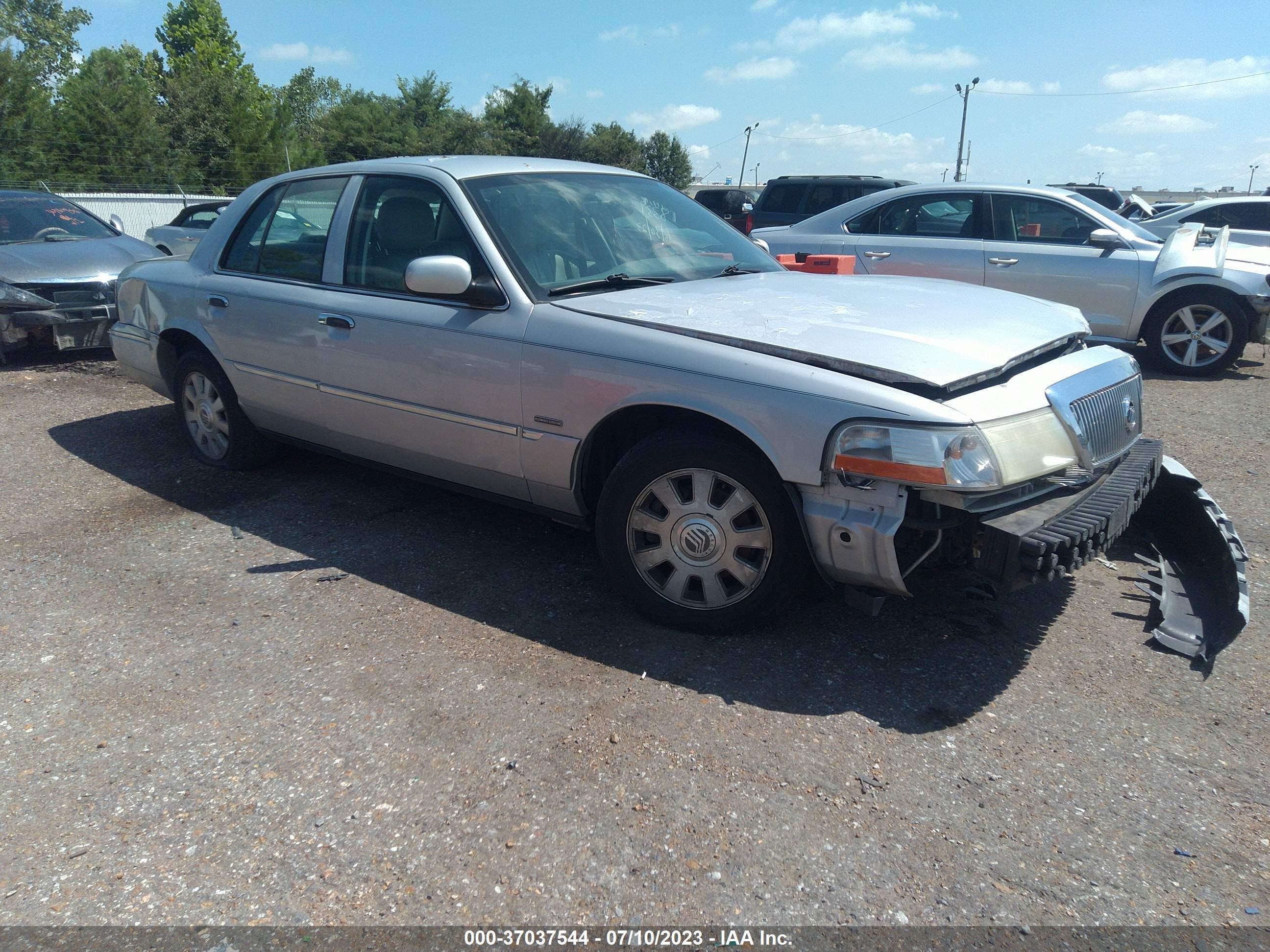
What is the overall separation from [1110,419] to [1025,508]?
2.35 ft

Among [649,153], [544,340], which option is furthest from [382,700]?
[649,153]

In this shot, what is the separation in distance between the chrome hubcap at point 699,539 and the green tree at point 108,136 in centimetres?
3362

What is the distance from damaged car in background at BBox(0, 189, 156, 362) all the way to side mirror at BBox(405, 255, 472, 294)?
6.17 meters

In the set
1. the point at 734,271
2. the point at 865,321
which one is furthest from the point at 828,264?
the point at 865,321

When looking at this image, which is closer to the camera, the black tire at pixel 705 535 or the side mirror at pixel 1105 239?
the black tire at pixel 705 535

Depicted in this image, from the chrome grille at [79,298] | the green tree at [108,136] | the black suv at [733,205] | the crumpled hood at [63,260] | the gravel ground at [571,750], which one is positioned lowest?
the gravel ground at [571,750]

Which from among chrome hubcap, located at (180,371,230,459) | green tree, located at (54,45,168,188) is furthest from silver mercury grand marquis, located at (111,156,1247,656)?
green tree, located at (54,45,168,188)

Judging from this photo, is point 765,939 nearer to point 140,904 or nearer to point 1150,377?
point 140,904

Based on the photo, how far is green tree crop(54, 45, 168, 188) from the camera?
104ft

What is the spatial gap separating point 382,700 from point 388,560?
4.14 feet

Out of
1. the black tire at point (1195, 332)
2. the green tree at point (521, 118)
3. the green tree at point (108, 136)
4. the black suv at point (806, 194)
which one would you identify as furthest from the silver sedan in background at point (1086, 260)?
the green tree at point (521, 118)

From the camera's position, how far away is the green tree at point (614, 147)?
6750 cm

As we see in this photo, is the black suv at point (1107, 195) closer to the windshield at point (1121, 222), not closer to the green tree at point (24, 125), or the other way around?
the windshield at point (1121, 222)

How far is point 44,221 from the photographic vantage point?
31.2 ft
